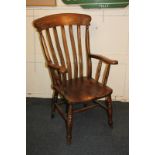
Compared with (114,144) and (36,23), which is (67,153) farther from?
(36,23)

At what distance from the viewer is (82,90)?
1.71 m

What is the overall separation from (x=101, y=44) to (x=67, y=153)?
1.19m

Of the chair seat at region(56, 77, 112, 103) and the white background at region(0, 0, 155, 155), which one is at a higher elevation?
the white background at region(0, 0, 155, 155)

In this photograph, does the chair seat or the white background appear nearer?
the white background

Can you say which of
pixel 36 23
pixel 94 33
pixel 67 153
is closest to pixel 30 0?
pixel 36 23

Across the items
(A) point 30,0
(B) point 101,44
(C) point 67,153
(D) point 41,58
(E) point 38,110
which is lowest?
(C) point 67,153

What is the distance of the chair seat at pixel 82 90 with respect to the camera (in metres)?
1.59

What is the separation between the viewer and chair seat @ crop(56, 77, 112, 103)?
1592mm
